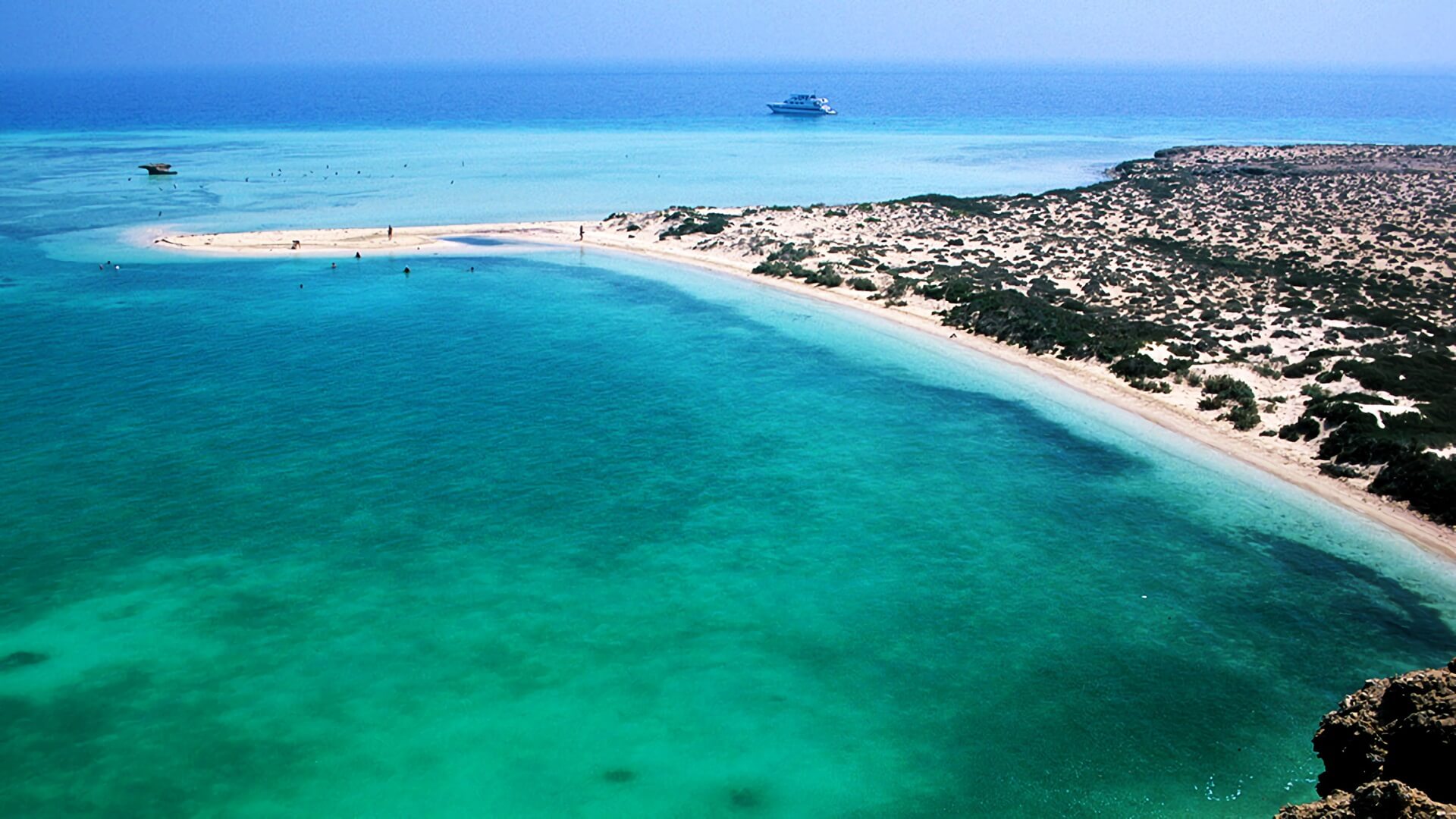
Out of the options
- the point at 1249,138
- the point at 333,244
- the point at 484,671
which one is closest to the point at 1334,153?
the point at 1249,138

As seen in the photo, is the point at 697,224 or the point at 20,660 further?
the point at 697,224

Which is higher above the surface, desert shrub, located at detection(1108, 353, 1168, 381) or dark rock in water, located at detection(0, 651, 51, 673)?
desert shrub, located at detection(1108, 353, 1168, 381)

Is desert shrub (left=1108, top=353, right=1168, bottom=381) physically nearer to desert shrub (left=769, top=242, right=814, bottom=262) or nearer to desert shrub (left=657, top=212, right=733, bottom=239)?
desert shrub (left=769, top=242, right=814, bottom=262)

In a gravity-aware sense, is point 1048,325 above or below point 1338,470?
above

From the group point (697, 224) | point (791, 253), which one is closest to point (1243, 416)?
point (791, 253)

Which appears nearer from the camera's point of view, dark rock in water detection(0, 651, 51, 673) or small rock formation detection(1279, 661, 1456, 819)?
small rock formation detection(1279, 661, 1456, 819)

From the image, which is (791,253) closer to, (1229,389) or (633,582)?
(1229,389)

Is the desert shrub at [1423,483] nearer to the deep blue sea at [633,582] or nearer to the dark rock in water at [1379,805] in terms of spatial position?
the deep blue sea at [633,582]

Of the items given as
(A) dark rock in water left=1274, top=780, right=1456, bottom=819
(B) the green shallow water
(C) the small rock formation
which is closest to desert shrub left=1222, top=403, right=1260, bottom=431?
(B) the green shallow water
